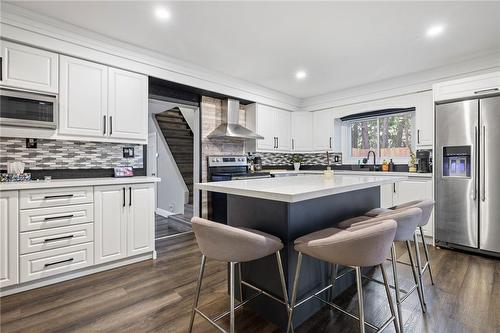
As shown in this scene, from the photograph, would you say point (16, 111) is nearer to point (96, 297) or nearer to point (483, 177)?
point (96, 297)

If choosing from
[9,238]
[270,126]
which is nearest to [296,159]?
[270,126]

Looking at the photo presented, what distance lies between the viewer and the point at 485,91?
2.93 m

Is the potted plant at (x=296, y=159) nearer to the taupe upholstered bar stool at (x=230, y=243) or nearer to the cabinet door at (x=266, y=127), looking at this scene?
the cabinet door at (x=266, y=127)

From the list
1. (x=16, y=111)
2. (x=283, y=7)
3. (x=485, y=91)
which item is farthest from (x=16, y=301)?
(x=485, y=91)

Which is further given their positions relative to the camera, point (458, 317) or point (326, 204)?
point (326, 204)

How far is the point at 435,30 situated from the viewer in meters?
2.67

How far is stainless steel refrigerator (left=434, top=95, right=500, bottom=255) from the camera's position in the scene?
2.88 m

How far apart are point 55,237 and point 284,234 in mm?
2153

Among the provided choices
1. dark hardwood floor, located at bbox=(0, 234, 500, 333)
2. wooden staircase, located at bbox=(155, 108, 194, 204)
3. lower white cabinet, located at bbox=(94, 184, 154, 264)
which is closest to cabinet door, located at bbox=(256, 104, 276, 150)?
wooden staircase, located at bbox=(155, 108, 194, 204)

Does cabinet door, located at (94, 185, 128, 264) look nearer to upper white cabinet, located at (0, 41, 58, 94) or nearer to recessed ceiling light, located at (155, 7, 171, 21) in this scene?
upper white cabinet, located at (0, 41, 58, 94)

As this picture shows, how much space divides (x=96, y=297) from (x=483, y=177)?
4204mm

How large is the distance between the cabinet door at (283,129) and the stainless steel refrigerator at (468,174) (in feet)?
8.57

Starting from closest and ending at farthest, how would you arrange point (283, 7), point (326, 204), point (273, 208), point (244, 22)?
1. point (273, 208)
2. point (326, 204)
3. point (283, 7)
4. point (244, 22)


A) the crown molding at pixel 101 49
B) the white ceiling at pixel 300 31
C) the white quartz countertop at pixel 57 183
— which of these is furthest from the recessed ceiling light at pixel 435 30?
the white quartz countertop at pixel 57 183
